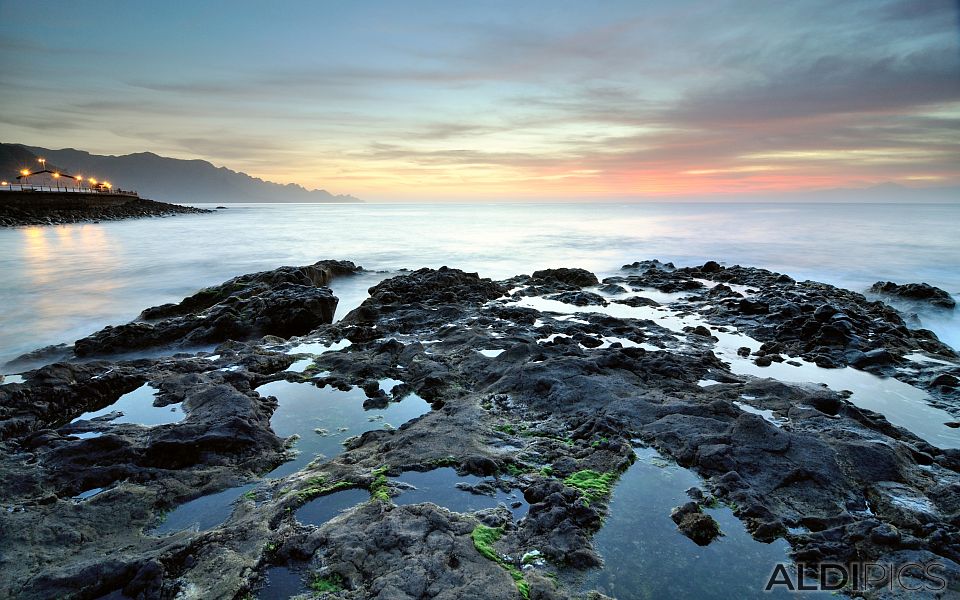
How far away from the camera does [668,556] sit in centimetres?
379

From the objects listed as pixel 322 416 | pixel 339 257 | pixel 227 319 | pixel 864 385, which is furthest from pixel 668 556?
pixel 339 257

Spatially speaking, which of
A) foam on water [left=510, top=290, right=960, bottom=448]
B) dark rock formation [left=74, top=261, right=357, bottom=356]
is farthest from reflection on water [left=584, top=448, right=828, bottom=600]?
dark rock formation [left=74, top=261, right=357, bottom=356]

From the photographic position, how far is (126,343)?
31.1 ft

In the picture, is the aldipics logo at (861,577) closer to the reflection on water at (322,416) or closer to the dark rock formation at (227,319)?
the reflection on water at (322,416)

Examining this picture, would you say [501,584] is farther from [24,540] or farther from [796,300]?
[796,300]

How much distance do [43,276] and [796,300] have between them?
27.1 meters

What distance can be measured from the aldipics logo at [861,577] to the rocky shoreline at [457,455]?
0.32 ft

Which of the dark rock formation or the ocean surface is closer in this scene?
the dark rock formation

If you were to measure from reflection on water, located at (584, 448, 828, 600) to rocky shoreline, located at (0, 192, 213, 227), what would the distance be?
56.0 metres

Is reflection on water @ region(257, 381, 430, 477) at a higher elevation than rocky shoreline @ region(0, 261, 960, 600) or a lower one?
lower

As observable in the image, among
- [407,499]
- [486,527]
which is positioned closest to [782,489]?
[486,527]

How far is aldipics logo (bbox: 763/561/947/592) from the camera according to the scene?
340cm

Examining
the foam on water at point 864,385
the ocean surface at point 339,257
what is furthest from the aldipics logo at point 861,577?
the ocean surface at point 339,257

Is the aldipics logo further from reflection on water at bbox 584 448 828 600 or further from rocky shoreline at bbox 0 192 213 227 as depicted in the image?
rocky shoreline at bbox 0 192 213 227
